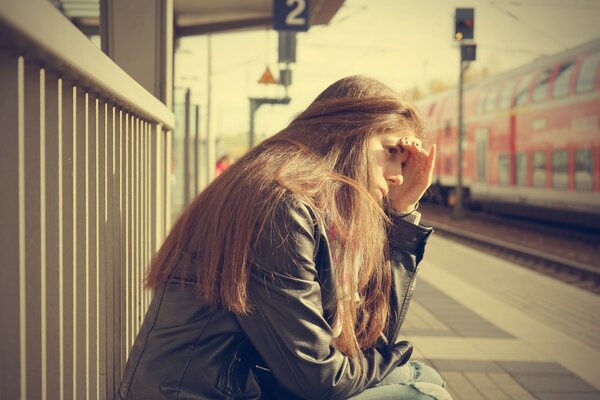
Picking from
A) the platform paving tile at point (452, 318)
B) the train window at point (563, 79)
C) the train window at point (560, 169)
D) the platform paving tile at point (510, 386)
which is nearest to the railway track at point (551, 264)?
the platform paving tile at point (452, 318)

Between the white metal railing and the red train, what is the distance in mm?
13519

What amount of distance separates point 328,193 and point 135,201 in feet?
2.83

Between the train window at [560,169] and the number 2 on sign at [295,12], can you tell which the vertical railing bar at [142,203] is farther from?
the train window at [560,169]

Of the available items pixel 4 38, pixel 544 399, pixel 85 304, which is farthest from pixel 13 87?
pixel 544 399

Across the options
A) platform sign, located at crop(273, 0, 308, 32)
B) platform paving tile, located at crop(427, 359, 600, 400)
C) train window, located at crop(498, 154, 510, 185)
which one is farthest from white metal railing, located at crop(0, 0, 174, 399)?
train window, located at crop(498, 154, 510, 185)

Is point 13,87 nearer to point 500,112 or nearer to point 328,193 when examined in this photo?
point 328,193

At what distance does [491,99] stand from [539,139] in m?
4.00

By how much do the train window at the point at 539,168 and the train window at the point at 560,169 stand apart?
1.76ft

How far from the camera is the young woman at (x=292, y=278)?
1.75 m

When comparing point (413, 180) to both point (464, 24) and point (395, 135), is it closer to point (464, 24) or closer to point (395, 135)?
point (395, 135)

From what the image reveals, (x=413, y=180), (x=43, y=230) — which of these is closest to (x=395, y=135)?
(x=413, y=180)

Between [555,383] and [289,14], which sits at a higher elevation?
[289,14]

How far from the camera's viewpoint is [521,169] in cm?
1844

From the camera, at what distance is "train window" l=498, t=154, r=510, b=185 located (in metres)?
19.4
